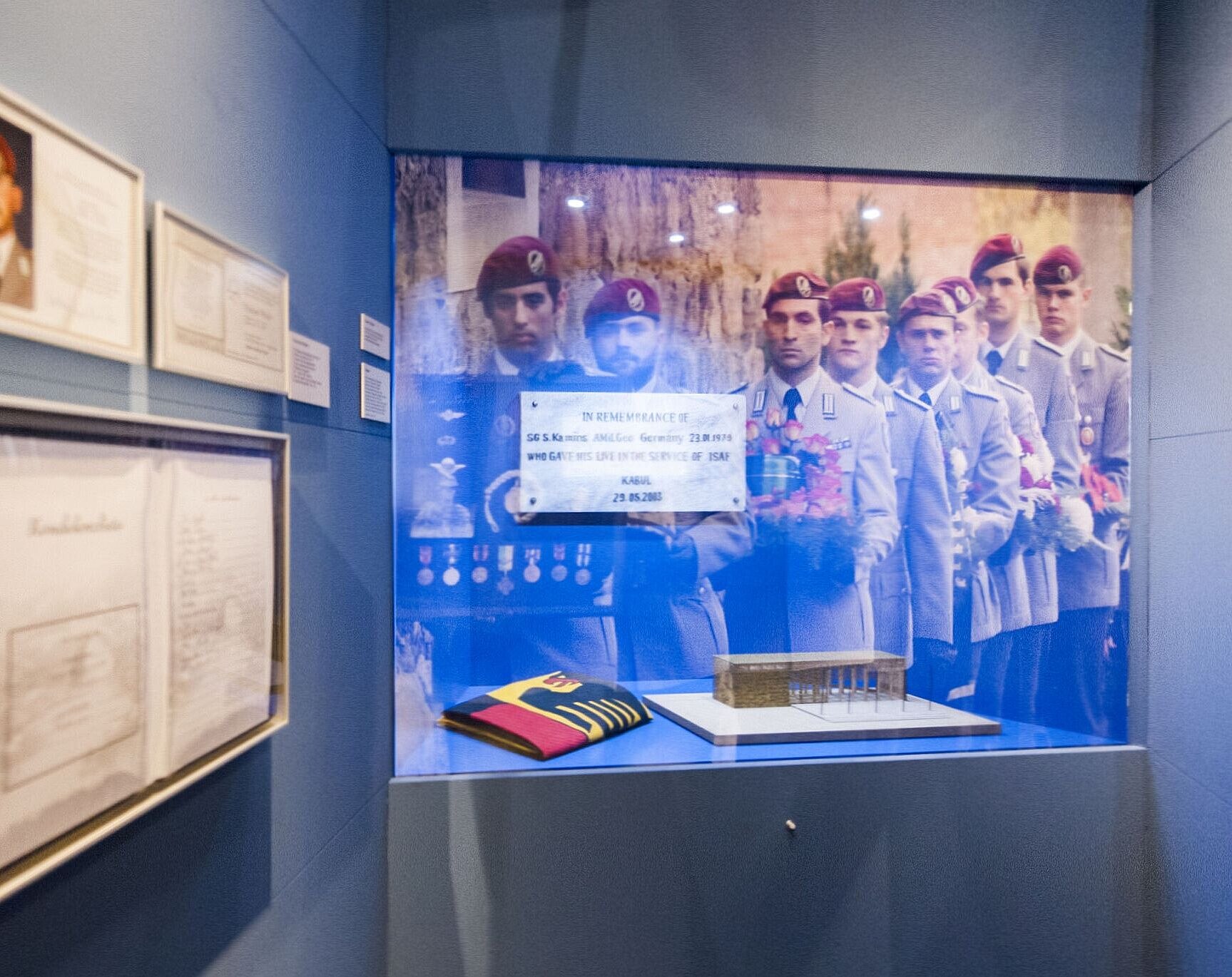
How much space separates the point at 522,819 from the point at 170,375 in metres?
1.24

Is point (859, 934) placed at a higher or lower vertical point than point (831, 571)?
lower

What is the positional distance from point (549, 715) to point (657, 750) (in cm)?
27

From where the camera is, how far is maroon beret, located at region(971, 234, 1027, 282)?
208 cm

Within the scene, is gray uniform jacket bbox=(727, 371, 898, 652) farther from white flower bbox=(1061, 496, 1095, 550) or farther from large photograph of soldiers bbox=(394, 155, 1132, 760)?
white flower bbox=(1061, 496, 1095, 550)

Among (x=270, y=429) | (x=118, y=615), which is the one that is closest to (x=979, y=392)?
(x=270, y=429)

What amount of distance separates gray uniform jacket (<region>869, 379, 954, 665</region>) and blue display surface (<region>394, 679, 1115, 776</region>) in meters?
0.25

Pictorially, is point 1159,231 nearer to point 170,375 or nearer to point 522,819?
point 522,819

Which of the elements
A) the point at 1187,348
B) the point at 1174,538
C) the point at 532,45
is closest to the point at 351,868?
the point at 532,45

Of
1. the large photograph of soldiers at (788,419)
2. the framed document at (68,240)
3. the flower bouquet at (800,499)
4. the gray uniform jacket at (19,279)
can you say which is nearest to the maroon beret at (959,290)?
the large photograph of soldiers at (788,419)

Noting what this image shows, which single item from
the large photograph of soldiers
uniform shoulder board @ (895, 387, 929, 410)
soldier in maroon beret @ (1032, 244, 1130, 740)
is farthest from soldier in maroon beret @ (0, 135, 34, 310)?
soldier in maroon beret @ (1032, 244, 1130, 740)

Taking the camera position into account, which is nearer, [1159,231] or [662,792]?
[662,792]

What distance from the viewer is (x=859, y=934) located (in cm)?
189

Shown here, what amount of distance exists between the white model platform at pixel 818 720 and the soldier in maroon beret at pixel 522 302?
0.89m

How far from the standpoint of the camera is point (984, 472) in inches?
82.1
